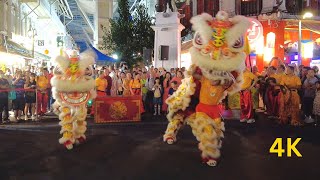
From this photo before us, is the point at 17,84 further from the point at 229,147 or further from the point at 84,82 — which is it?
the point at 229,147

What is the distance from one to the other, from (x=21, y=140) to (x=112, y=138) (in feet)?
6.37

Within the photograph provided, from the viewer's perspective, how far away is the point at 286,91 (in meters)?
9.27

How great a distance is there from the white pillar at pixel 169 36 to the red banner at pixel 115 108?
20.8 ft

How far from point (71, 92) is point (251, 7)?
13740mm

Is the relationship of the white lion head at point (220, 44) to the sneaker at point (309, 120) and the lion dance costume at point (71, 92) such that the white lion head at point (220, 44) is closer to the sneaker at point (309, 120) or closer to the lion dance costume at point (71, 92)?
the lion dance costume at point (71, 92)

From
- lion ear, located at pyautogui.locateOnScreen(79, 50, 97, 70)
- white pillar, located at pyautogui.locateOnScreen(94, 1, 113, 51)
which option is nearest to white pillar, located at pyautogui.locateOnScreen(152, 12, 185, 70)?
lion ear, located at pyautogui.locateOnScreen(79, 50, 97, 70)

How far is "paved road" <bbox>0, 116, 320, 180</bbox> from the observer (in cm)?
503

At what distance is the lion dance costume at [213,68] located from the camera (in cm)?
534

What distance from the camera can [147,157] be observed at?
5988mm

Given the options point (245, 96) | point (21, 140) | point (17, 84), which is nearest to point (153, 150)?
point (21, 140)

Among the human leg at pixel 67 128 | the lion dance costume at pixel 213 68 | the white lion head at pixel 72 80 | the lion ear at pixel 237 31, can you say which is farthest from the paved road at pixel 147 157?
the lion ear at pixel 237 31

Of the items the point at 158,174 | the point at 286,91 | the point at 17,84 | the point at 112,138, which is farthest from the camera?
the point at 17,84

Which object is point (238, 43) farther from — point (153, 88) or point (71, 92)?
point (153, 88)

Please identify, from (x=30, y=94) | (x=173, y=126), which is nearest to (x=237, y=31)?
(x=173, y=126)
